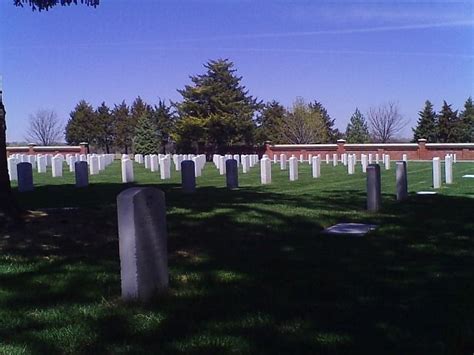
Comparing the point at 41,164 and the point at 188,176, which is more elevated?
the point at 41,164

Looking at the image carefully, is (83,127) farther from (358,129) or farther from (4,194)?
(4,194)

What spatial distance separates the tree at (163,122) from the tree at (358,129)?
22526mm

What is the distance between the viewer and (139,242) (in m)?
Result: 5.39

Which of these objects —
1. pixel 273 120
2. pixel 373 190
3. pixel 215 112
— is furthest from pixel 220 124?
pixel 373 190

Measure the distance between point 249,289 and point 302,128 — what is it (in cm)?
7618

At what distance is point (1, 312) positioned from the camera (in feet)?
16.7

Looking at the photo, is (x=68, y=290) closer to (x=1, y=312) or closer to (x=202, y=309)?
(x=1, y=312)

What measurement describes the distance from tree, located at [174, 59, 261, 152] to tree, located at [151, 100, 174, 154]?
1010 cm

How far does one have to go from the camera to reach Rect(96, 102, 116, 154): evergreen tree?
8475 cm

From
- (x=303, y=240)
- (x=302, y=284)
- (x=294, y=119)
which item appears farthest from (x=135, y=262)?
(x=294, y=119)

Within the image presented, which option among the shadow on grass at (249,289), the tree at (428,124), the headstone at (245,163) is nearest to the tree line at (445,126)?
the tree at (428,124)

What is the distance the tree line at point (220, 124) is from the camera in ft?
208

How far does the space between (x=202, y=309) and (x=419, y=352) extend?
1787 mm

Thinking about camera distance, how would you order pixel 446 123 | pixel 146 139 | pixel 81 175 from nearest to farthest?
pixel 81 175, pixel 146 139, pixel 446 123
